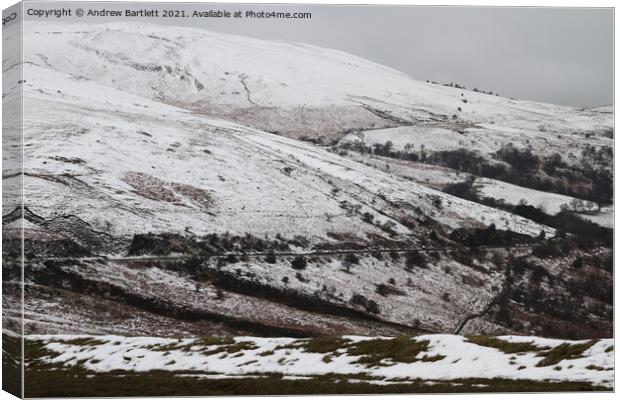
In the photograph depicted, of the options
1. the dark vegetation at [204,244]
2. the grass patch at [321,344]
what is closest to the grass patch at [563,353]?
the grass patch at [321,344]

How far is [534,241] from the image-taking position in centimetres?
3412

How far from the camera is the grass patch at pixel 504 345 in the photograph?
1286 inches

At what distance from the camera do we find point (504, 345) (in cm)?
3278

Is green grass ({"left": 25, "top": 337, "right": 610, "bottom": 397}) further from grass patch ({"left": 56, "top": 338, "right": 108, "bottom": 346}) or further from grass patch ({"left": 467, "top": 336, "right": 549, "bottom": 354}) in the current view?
grass patch ({"left": 467, "top": 336, "right": 549, "bottom": 354})

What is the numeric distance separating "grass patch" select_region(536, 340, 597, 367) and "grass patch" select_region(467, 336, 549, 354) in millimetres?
262

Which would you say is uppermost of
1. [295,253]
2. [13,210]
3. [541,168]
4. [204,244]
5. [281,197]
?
[541,168]

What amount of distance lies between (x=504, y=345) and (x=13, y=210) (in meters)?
13.9

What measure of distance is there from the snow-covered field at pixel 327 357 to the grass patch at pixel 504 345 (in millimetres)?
28

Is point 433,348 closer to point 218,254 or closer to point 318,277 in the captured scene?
point 318,277

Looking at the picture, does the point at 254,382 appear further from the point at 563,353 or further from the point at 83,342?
the point at 563,353

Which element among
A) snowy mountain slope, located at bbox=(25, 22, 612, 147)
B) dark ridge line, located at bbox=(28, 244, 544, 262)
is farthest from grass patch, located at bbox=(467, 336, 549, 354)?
snowy mountain slope, located at bbox=(25, 22, 612, 147)

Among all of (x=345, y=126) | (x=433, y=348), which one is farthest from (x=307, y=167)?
(x=433, y=348)

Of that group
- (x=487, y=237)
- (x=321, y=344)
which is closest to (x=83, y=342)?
(x=321, y=344)

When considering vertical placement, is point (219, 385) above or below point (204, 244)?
below
